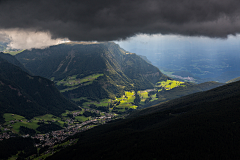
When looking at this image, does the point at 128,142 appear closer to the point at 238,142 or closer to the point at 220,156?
the point at 220,156

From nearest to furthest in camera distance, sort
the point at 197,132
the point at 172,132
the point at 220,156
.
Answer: the point at 220,156
the point at 197,132
the point at 172,132

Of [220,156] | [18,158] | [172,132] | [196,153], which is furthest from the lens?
[18,158]

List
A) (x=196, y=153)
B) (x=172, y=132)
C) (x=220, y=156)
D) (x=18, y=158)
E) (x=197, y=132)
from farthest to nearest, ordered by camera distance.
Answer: (x=18, y=158) < (x=172, y=132) < (x=197, y=132) < (x=196, y=153) < (x=220, y=156)

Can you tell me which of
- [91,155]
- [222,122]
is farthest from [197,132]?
[91,155]

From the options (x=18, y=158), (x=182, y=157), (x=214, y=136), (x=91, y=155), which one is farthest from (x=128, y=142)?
A: (x=18, y=158)

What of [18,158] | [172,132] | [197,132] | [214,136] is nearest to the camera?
[214,136]

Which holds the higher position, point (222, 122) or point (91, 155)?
point (222, 122)

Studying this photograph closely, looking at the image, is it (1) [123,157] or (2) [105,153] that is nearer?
(1) [123,157]

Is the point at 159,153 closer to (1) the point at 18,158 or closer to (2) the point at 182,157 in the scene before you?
(2) the point at 182,157

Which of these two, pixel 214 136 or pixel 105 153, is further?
pixel 105 153
